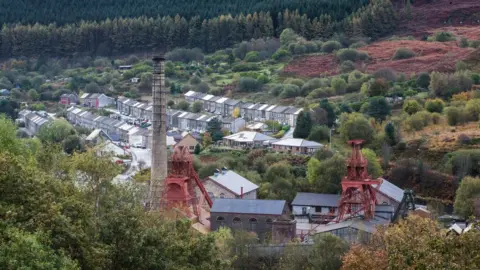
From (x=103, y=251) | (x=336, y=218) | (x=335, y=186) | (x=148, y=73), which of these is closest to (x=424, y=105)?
(x=335, y=186)

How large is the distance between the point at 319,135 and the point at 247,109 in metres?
13.5

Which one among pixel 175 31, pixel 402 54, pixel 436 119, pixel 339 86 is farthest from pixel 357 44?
pixel 436 119

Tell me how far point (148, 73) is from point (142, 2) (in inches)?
1258

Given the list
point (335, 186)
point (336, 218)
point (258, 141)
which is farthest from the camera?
point (258, 141)

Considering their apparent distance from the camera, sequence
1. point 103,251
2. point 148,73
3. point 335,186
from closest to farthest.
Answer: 1. point 103,251
2. point 335,186
3. point 148,73

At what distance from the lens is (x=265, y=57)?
8806 centimetres

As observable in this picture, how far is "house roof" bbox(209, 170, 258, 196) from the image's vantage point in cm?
4468

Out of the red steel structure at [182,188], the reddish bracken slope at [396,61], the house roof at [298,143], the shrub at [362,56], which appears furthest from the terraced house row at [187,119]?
the red steel structure at [182,188]

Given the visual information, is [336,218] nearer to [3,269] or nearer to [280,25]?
[3,269]

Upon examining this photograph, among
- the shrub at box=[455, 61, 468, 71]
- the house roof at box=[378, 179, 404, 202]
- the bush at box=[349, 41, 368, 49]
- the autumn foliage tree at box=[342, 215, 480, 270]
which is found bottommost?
the bush at box=[349, 41, 368, 49]

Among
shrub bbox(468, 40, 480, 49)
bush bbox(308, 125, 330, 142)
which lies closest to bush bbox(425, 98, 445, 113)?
bush bbox(308, 125, 330, 142)

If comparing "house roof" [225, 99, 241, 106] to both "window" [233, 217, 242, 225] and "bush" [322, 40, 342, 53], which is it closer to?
"bush" [322, 40, 342, 53]

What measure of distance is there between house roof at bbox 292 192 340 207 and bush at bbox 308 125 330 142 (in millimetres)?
12858

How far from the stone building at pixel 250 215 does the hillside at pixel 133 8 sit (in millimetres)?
60613
